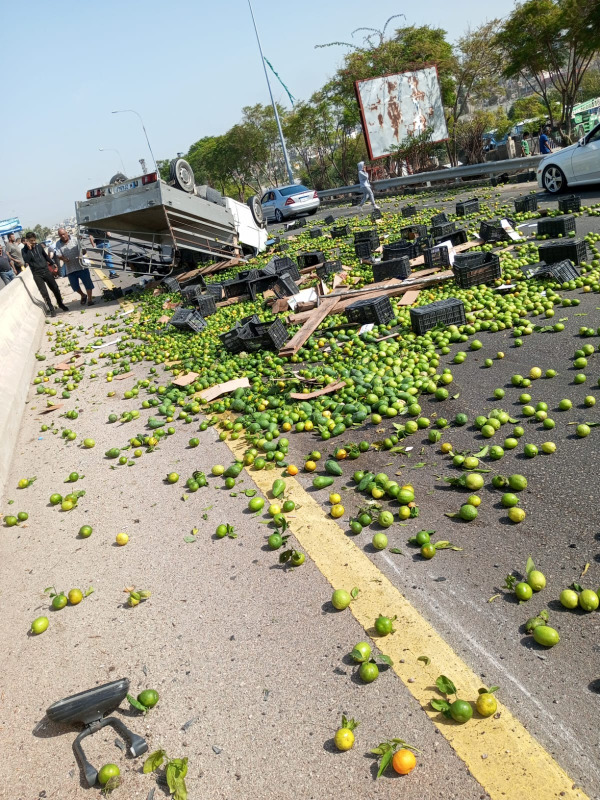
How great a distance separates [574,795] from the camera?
7.18ft

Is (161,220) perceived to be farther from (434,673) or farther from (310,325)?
(434,673)

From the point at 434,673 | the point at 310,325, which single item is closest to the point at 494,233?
the point at 310,325

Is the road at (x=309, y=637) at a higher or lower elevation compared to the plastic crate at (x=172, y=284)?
lower

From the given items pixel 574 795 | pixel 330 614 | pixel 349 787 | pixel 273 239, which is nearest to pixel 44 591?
pixel 330 614

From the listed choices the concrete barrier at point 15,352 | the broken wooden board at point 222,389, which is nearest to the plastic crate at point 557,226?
the broken wooden board at point 222,389

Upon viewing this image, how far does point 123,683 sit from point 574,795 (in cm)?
208

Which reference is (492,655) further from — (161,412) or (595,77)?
(595,77)

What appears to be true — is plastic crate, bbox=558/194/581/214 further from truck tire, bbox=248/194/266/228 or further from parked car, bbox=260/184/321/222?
parked car, bbox=260/184/321/222

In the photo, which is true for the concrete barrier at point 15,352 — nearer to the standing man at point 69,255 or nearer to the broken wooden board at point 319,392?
the standing man at point 69,255

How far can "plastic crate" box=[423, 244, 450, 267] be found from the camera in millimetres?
10570

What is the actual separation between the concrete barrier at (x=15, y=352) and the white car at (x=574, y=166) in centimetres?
1485

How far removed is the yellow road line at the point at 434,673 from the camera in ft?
7.51

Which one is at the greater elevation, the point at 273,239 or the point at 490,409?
the point at 273,239

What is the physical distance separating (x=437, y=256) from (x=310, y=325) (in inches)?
137
